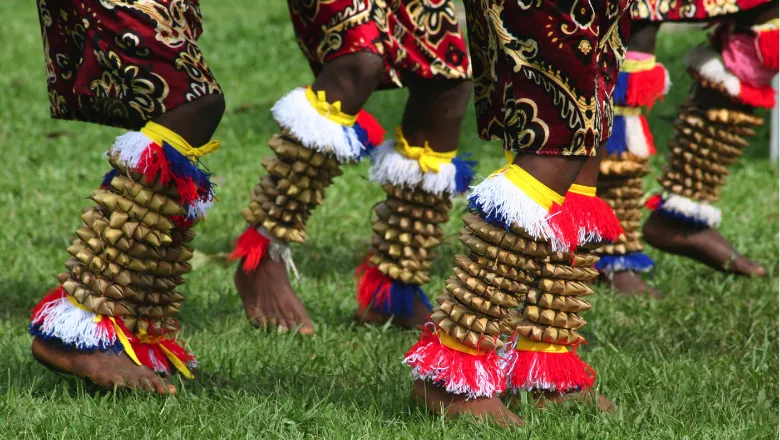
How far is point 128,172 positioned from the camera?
88.4 inches

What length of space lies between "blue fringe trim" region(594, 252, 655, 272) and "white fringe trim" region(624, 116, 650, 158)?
40 centimetres

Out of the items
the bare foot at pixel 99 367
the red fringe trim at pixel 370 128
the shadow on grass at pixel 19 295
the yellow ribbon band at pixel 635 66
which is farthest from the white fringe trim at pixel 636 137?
the shadow on grass at pixel 19 295

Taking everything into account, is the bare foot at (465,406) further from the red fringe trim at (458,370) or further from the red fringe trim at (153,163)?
the red fringe trim at (153,163)

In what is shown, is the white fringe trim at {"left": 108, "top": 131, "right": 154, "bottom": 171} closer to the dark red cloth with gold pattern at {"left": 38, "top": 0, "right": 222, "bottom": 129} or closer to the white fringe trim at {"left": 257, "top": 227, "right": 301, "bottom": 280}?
the dark red cloth with gold pattern at {"left": 38, "top": 0, "right": 222, "bottom": 129}

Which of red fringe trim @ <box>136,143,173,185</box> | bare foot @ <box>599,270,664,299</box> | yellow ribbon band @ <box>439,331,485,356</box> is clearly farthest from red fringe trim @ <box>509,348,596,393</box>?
bare foot @ <box>599,270,664,299</box>

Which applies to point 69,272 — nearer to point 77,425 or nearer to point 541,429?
point 77,425

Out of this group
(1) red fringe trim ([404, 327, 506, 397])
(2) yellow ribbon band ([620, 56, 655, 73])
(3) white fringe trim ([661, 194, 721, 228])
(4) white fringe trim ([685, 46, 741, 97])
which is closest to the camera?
(1) red fringe trim ([404, 327, 506, 397])

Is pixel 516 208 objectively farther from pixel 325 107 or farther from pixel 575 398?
pixel 325 107

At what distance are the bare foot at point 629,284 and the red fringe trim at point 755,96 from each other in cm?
73

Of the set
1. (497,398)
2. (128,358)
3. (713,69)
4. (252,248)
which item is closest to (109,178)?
(128,358)

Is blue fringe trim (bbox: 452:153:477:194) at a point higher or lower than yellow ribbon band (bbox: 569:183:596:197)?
lower

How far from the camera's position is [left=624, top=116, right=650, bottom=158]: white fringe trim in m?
3.42

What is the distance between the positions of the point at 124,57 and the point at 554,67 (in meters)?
0.95

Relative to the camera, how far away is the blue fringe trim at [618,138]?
341 cm
